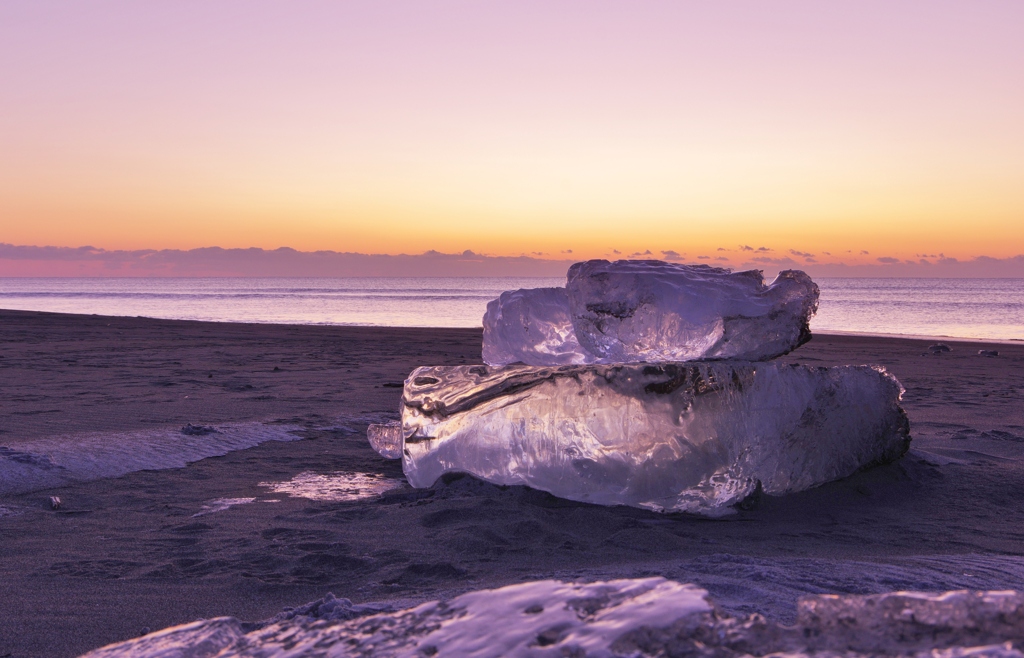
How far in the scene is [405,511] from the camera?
8.72 ft

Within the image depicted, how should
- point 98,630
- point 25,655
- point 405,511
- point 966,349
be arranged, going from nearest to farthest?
point 25,655, point 98,630, point 405,511, point 966,349

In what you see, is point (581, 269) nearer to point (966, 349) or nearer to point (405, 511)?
point (405, 511)

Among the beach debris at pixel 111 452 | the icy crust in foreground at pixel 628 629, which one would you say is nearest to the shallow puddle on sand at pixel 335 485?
the beach debris at pixel 111 452

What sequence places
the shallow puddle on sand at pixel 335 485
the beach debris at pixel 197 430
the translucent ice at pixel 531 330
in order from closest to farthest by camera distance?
the shallow puddle on sand at pixel 335 485 < the translucent ice at pixel 531 330 < the beach debris at pixel 197 430

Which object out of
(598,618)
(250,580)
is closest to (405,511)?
(250,580)

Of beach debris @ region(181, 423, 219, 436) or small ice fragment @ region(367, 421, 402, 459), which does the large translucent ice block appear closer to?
small ice fragment @ region(367, 421, 402, 459)

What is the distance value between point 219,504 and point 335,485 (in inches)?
18.3

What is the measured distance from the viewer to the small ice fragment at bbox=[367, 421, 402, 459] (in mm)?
3641

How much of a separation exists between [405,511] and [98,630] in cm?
111

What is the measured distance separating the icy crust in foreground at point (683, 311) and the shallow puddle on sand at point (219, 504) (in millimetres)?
1454

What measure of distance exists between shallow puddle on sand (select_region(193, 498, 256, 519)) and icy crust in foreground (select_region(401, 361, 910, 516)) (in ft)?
2.11

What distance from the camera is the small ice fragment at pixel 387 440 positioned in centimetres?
364

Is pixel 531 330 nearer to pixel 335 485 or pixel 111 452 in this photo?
pixel 335 485

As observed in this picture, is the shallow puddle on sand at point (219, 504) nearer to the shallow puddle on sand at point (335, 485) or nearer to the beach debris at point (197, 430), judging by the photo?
the shallow puddle on sand at point (335, 485)
